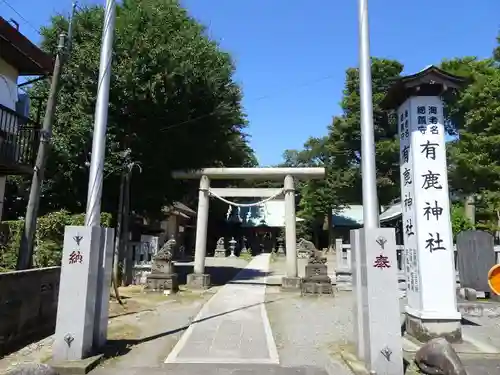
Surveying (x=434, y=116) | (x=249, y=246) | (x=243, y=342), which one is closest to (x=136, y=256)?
(x=243, y=342)

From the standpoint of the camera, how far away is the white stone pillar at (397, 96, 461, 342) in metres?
7.68

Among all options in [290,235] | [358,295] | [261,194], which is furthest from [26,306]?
[261,194]

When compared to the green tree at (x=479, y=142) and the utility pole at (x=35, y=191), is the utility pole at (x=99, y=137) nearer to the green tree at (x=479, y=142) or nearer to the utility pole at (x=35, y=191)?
the utility pole at (x=35, y=191)

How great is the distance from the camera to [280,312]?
35.9 ft

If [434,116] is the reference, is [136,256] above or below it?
below

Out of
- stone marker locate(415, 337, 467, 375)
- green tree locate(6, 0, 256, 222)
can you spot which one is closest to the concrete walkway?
stone marker locate(415, 337, 467, 375)

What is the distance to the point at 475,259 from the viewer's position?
12.2 metres

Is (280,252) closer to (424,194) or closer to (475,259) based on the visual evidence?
(475,259)

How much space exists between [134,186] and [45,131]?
7049mm

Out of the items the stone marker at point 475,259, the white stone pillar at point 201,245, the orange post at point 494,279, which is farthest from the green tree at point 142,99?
the orange post at point 494,279

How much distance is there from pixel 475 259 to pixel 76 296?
11.0m

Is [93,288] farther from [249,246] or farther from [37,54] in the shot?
[249,246]

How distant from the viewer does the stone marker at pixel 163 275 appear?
13.9m

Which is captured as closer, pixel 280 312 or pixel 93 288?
pixel 93 288
